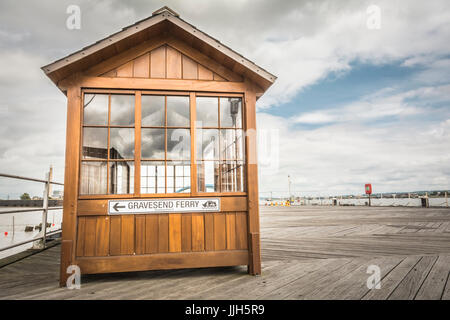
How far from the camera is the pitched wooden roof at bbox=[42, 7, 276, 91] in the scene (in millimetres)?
3281

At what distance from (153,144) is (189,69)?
3.49 ft

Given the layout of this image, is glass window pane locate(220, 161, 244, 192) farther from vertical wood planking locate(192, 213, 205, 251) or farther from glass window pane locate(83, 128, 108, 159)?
glass window pane locate(83, 128, 108, 159)

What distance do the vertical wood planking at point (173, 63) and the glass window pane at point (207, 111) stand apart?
42cm

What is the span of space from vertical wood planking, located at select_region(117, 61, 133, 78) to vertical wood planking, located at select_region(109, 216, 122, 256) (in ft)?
5.60

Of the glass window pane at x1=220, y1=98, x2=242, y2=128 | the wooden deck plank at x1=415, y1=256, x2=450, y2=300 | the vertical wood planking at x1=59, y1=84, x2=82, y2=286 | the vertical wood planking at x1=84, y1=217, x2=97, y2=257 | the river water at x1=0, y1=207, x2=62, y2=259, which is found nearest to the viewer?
the wooden deck plank at x1=415, y1=256, x2=450, y2=300

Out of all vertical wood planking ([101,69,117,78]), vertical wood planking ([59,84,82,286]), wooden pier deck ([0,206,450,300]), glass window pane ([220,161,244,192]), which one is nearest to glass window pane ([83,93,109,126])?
vertical wood planking ([59,84,82,286])

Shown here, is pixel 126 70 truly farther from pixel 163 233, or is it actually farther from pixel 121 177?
pixel 163 233

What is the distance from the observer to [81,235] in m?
3.25

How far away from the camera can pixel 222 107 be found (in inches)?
149

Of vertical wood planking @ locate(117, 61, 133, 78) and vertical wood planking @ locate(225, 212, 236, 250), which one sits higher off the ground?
→ vertical wood planking @ locate(117, 61, 133, 78)

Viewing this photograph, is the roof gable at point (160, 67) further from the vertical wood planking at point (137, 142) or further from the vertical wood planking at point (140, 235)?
the vertical wood planking at point (140, 235)

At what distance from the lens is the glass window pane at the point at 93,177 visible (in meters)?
3.38

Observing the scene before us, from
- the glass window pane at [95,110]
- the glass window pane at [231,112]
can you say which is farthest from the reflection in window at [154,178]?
the glass window pane at [231,112]

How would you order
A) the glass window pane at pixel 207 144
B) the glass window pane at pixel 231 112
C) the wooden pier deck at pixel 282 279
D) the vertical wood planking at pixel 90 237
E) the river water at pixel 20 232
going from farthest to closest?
the river water at pixel 20 232
the glass window pane at pixel 231 112
the glass window pane at pixel 207 144
the vertical wood planking at pixel 90 237
the wooden pier deck at pixel 282 279
